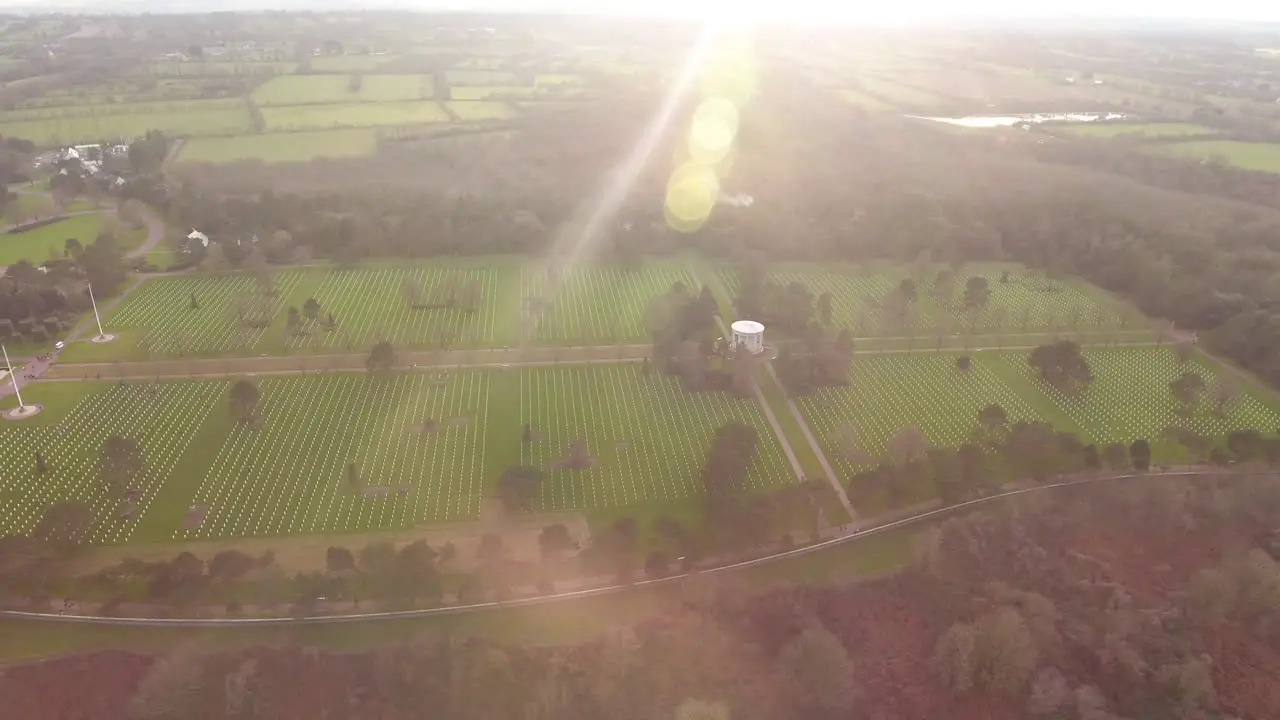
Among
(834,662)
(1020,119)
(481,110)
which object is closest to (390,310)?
(834,662)

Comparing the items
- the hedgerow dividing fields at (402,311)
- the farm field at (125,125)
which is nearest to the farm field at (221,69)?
the farm field at (125,125)

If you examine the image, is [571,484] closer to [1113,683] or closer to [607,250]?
[1113,683]

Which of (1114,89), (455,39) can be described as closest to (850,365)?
(1114,89)

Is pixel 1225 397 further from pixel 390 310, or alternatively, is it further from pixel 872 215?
pixel 390 310

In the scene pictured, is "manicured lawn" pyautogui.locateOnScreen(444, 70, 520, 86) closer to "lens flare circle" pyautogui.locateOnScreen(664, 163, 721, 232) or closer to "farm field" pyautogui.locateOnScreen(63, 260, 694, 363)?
"lens flare circle" pyautogui.locateOnScreen(664, 163, 721, 232)

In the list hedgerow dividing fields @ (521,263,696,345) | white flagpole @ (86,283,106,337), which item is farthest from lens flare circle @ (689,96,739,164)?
white flagpole @ (86,283,106,337)
